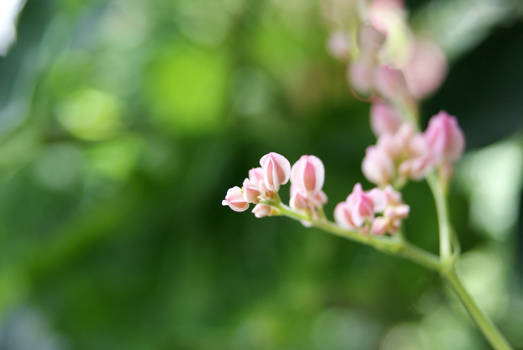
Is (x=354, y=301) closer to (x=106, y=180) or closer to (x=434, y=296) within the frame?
(x=434, y=296)

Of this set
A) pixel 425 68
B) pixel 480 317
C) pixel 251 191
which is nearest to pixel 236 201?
pixel 251 191

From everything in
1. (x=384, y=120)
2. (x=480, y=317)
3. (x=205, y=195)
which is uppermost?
(x=205, y=195)

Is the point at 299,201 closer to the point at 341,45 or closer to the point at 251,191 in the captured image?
the point at 251,191

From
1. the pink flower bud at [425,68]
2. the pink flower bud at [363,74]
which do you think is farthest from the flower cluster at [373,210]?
the pink flower bud at [425,68]

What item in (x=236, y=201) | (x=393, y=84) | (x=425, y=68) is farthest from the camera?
(x=425, y=68)

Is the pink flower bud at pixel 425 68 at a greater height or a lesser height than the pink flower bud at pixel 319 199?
greater

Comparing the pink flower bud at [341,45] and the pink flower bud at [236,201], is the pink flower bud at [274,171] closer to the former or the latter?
the pink flower bud at [236,201]
